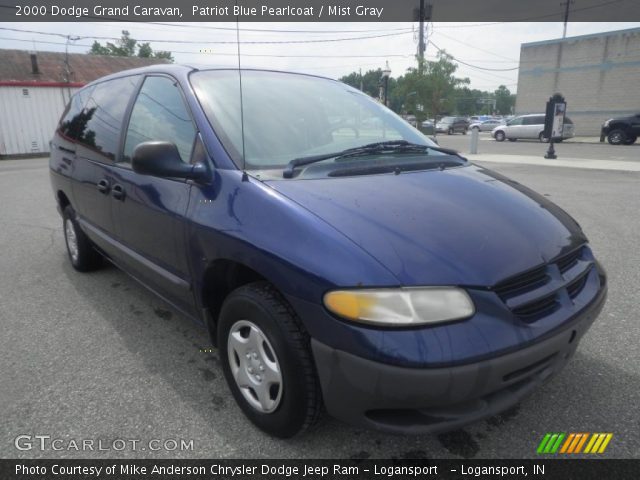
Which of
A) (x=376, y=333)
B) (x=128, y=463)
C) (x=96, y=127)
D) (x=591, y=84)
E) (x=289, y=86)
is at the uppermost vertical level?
(x=591, y=84)

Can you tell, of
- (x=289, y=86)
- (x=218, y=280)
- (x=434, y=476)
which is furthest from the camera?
(x=289, y=86)

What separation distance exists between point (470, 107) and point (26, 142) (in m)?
87.4

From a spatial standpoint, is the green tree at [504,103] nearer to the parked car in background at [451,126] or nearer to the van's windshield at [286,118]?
the parked car in background at [451,126]

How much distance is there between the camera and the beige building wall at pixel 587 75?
29.5 meters

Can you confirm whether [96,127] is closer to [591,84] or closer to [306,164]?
[306,164]

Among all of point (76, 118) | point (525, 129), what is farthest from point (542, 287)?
point (525, 129)

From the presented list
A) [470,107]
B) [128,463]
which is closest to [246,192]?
[128,463]

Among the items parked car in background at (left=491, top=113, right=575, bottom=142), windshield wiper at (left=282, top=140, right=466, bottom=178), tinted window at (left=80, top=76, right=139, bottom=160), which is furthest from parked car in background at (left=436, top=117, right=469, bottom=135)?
windshield wiper at (left=282, top=140, right=466, bottom=178)

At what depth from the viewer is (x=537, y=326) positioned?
5.64 feet

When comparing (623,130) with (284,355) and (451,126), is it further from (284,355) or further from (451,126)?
(284,355)

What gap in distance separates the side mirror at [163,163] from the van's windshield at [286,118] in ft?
0.63

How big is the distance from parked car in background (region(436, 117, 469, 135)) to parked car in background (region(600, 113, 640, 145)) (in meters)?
16.9
